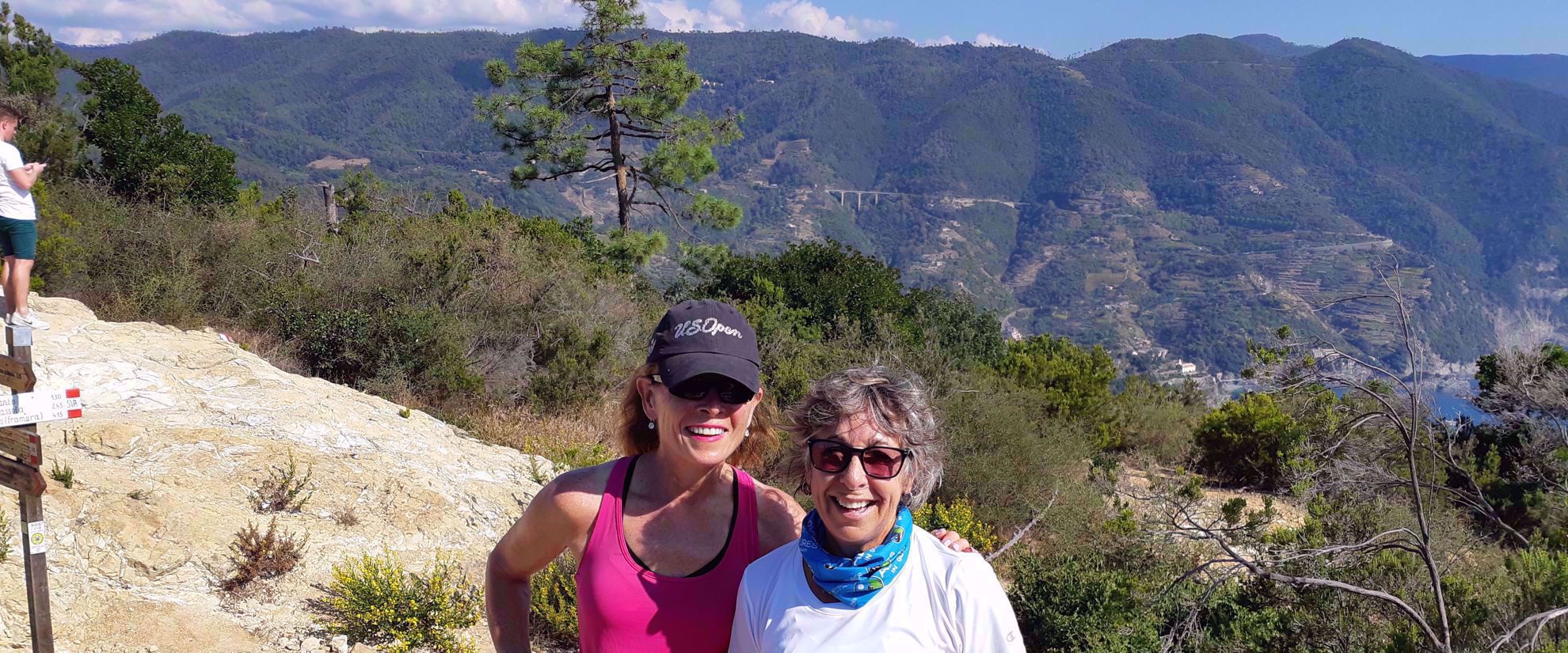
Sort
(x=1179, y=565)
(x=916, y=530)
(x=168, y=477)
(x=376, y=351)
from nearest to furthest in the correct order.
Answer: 1. (x=916, y=530)
2. (x=168, y=477)
3. (x=1179, y=565)
4. (x=376, y=351)

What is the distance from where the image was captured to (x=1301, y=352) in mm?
5102

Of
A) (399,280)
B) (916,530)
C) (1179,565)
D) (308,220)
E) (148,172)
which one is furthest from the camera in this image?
(148,172)

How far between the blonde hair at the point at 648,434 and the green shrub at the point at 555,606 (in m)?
2.67

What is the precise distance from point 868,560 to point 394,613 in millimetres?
3321

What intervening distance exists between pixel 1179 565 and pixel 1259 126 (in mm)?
176395

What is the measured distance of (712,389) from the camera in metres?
1.82

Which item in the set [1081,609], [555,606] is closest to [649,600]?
[555,606]

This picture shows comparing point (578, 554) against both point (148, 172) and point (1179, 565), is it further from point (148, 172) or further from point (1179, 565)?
point (148, 172)

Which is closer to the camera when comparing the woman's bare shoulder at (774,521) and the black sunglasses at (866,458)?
the black sunglasses at (866,458)

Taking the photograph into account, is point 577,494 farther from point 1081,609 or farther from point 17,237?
point 17,237

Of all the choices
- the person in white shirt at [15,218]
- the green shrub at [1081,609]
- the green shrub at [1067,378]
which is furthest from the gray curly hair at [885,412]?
the green shrub at [1067,378]

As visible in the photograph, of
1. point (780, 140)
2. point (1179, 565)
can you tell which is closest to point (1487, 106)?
point (780, 140)

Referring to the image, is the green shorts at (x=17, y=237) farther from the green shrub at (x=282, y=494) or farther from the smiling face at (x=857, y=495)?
the smiling face at (x=857, y=495)

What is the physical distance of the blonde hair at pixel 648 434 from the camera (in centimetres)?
203
